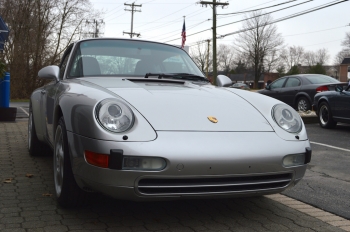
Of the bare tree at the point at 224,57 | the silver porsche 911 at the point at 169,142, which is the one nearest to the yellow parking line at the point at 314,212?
the silver porsche 911 at the point at 169,142

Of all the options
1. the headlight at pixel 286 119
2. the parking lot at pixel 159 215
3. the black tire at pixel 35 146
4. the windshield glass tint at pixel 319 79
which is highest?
the windshield glass tint at pixel 319 79

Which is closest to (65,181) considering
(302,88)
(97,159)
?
(97,159)

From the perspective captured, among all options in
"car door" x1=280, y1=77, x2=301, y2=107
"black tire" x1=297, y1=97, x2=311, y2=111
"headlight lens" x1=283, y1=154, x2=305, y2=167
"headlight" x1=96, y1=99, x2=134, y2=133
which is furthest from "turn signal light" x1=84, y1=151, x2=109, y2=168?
"car door" x1=280, y1=77, x2=301, y2=107

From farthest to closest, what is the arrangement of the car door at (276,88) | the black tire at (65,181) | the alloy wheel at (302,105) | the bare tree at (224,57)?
the bare tree at (224,57) < the car door at (276,88) < the alloy wheel at (302,105) < the black tire at (65,181)

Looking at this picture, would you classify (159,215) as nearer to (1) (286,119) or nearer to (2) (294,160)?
(2) (294,160)

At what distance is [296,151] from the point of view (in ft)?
10.5

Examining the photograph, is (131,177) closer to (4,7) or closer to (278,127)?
(278,127)

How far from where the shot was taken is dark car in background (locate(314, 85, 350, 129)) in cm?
954

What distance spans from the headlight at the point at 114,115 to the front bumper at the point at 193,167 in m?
0.15

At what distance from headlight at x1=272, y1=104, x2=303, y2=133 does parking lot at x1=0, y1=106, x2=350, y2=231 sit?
0.72 metres

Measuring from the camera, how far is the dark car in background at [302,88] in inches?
544

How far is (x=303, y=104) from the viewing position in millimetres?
14227

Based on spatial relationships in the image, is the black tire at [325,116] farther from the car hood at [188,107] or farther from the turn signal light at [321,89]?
the car hood at [188,107]

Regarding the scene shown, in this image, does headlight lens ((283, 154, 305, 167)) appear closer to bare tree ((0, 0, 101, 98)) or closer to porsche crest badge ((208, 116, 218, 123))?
porsche crest badge ((208, 116, 218, 123))
